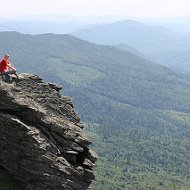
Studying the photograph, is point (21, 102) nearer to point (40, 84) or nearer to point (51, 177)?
point (40, 84)

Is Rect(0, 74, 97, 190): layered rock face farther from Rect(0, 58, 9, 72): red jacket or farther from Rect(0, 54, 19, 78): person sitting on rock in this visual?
Rect(0, 58, 9, 72): red jacket

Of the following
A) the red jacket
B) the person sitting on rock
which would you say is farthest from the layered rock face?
the red jacket

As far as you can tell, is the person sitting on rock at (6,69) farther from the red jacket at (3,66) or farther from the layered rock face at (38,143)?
the layered rock face at (38,143)

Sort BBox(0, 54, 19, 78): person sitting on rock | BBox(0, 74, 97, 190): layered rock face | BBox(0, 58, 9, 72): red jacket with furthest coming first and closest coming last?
BBox(0, 58, 9, 72): red jacket < BBox(0, 54, 19, 78): person sitting on rock < BBox(0, 74, 97, 190): layered rock face

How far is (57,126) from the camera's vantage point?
38.0 m

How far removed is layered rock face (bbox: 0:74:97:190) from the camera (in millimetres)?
36156

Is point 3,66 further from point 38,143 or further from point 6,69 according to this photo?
point 38,143

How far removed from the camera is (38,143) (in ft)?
118

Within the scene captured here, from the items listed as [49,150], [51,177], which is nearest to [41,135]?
[49,150]

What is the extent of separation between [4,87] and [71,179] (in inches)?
441

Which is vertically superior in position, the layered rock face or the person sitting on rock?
the person sitting on rock

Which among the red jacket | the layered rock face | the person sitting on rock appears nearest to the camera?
the layered rock face

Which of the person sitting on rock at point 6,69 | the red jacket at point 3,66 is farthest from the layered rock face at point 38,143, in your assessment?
the red jacket at point 3,66

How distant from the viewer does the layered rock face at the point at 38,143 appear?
36156 mm
